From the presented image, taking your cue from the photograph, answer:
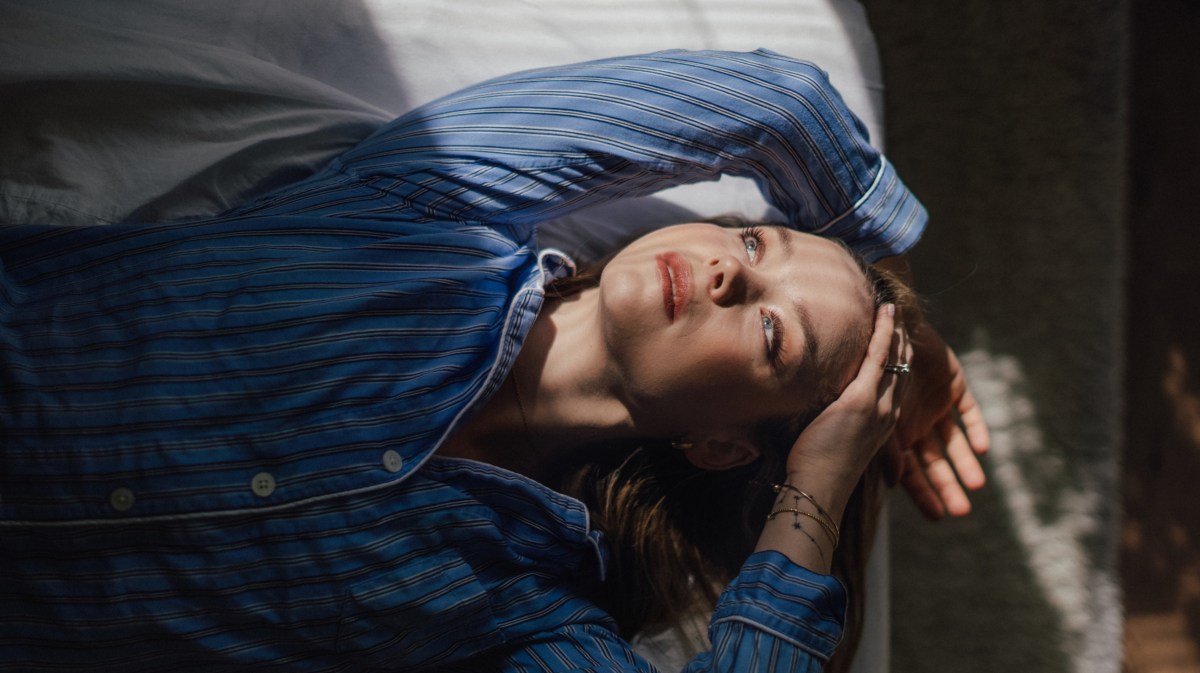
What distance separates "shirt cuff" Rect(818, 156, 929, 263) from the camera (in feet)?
3.80

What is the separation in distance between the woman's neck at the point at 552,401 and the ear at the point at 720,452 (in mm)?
88

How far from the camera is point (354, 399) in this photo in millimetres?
956

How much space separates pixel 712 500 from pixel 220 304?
2.12 ft

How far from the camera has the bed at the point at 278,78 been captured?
103cm

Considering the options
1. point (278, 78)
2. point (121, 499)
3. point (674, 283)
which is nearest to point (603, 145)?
point (674, 283)

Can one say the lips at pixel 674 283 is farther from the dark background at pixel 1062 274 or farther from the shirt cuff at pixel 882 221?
the dark background at pixel 1062 274

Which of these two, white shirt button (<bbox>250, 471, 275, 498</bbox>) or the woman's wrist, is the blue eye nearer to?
the woman's wrist

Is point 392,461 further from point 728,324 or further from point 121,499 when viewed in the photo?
point 728,324

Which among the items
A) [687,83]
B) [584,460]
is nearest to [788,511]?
[584,460]

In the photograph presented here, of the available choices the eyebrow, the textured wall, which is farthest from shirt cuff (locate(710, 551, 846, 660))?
the textured wall

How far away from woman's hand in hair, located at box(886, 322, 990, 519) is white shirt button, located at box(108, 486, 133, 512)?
92cm

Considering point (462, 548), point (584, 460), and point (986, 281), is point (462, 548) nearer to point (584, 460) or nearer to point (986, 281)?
point (584, 460)

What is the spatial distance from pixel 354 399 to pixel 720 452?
0.43 m

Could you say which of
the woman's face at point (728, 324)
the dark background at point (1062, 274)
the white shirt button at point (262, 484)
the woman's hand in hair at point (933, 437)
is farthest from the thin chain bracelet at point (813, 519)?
the dark background at point (1062, 274)
